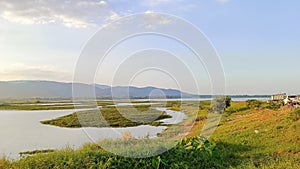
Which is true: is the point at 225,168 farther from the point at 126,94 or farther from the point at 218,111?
the point at 218,111

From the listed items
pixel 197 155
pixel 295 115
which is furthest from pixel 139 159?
pixel 295 115

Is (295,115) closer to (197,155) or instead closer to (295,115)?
(295,115)

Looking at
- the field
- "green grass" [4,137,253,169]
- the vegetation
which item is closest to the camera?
"green grass" [4,137,253,169]

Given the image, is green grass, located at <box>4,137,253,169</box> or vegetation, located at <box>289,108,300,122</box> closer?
green grass, located at <box>4,137,253,169</box>

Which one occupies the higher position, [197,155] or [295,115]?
[295,115]

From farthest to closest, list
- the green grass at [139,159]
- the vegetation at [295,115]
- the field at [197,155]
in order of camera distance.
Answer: the vegetation at [295,115]
the field at [197,155]
the green grass at [139,159]

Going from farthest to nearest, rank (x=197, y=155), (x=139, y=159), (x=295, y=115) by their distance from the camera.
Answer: (x=295, y=115), (x=197, y=155), (x=139, y=159)

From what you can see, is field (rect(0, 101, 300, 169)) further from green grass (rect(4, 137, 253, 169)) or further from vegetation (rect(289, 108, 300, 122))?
vegetation (rect(289, 108, 300, 122))

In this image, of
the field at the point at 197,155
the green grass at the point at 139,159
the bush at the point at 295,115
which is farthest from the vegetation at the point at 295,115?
the green grass at the point at 139,159

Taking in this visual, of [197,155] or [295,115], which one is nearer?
[197,155]

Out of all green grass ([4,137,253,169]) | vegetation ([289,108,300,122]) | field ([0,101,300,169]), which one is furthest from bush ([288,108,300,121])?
green grass ([4,137,253,169])

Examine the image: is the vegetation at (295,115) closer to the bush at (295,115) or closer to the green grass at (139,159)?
the bush at (295,115)

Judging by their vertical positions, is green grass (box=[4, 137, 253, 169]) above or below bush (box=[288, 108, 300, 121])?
below

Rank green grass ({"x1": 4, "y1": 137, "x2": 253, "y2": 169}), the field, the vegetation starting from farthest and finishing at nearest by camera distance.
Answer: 1. the vegetation
2. the field
3. green grass ({"x1": 4, "y1": 137, "x2": 253, "y2": 169})
